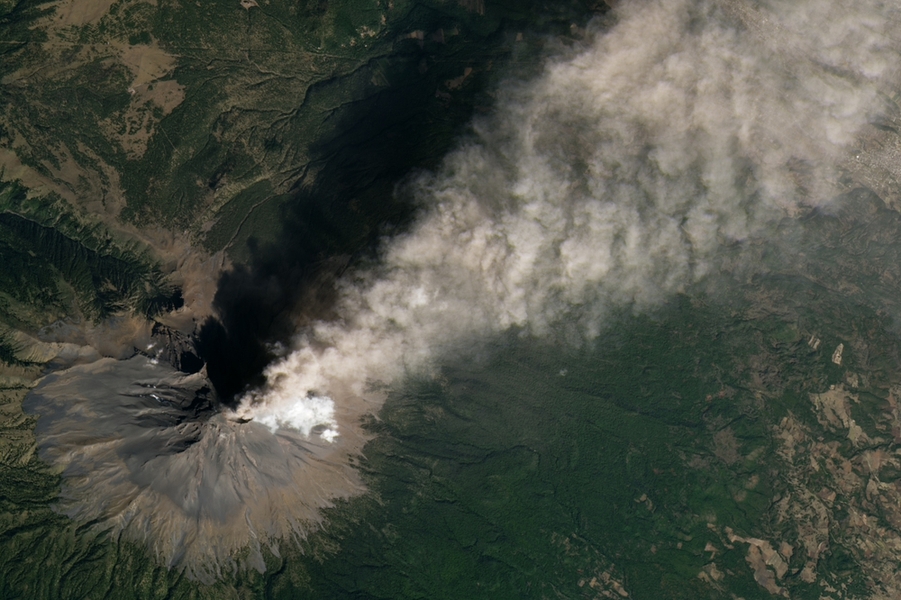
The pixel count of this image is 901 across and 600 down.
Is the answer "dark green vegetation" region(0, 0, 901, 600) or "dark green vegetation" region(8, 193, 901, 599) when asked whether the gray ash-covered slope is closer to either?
"dark green vegetation" region(0, 0, 901, 600)

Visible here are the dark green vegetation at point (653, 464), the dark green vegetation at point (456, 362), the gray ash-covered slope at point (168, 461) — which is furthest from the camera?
the dark green vegetation at point (653, 464)

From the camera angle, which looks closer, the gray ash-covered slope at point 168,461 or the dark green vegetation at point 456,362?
the gray ash-covered slope at point 168,461

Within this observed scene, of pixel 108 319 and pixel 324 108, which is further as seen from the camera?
pixel 324 108

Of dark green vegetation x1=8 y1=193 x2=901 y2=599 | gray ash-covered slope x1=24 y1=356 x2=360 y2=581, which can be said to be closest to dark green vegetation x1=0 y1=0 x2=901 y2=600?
dark green vegetation x1=8 y1=193 x2=901 y2=599

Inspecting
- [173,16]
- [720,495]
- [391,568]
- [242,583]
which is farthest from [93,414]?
[720,495]

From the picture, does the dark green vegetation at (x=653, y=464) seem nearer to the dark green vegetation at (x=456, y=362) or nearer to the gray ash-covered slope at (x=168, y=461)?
the dark green vegetation at (x=456, y=362)

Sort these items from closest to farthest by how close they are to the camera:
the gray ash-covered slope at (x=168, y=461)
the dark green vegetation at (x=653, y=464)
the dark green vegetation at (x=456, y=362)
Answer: the gray ash-covered slope at (x=168, y=461), the dark green vegetation at (x=456, y=362), the dark green vegetation at (x=653, y=464)

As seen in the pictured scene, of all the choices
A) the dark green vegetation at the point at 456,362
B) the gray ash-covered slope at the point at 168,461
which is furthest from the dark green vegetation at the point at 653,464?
the gray ash-covered slope at the point at 168,461

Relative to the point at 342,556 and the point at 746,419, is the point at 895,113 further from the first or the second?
the point at 342,556

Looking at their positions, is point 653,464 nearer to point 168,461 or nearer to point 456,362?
point 456,362

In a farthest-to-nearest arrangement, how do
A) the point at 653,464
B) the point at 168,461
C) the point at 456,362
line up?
1. the point at 653,464
2. the point at 456,362
3. the point at 168,461

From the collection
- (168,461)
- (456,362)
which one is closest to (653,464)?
(456,362)
